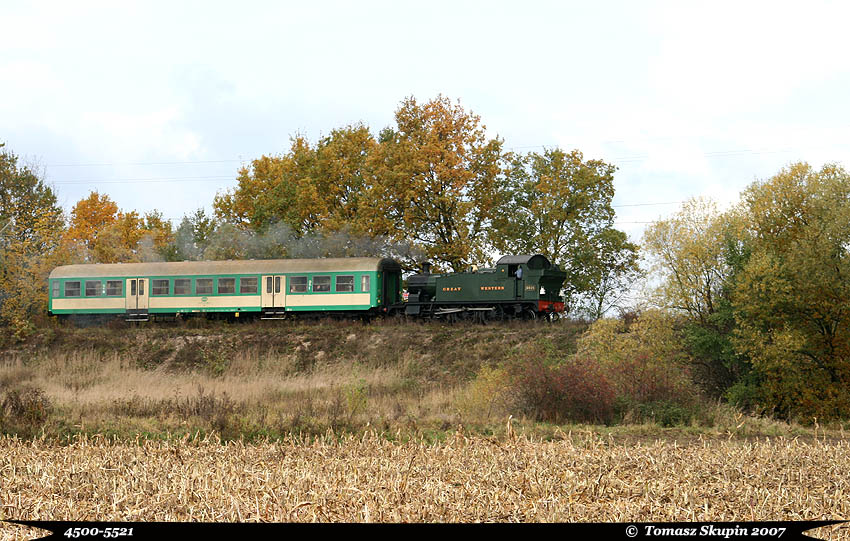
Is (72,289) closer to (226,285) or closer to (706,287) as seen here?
(226,285)

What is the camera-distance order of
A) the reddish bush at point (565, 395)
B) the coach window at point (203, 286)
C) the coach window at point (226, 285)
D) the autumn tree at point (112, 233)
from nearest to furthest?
the reddish bush at point (565, 395) → the coach window at point (226, 285) → the coach window at point (203, 286) → the autumn tree at point (112, 233)

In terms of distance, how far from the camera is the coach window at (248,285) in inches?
1561

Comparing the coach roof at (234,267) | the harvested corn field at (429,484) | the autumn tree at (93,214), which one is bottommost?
the harvested corn field at (429,484)

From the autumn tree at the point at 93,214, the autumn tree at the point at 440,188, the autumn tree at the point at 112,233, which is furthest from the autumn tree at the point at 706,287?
the autumn tree at the point at 93,214

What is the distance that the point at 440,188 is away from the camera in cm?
4297

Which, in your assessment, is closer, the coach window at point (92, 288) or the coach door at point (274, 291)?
the coach door at point (274, 291)

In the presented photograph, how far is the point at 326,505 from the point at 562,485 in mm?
2147

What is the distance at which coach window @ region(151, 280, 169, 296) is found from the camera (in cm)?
4122

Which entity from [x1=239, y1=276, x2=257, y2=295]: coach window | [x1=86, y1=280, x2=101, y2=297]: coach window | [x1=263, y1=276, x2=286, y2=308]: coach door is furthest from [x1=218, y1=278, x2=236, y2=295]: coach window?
[x1=86, y1=280, x2=101, y2=297]: coach window

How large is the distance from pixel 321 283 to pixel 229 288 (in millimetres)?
4946

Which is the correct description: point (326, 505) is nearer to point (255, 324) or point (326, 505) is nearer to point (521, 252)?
point (255, 324)

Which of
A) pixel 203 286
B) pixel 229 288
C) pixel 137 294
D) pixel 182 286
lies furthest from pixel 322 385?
pixel 137 294

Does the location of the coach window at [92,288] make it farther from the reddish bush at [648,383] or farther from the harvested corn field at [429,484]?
the harvested corn field at [429,484]

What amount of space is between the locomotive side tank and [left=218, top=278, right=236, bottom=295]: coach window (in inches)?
345
